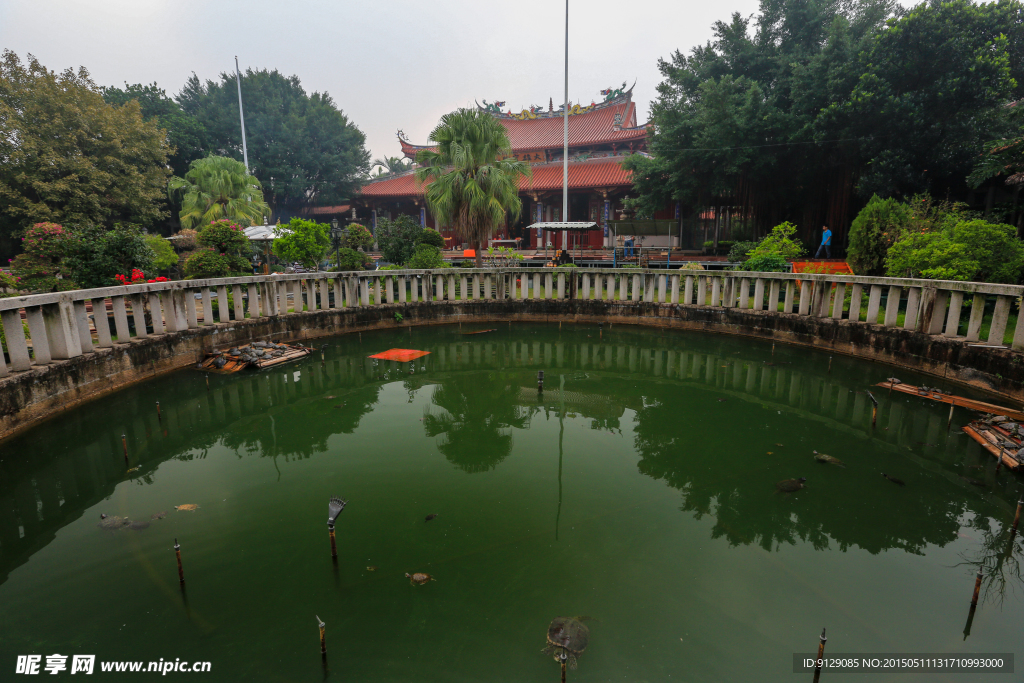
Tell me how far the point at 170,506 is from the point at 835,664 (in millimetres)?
4488

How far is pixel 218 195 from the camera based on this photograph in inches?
872

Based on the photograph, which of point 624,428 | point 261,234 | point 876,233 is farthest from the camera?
point 261,234

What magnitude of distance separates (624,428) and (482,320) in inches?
271

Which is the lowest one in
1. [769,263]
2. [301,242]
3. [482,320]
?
[482,320]

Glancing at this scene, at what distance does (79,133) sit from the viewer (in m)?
19.8

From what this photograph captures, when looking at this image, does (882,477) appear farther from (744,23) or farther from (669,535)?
(744,23)

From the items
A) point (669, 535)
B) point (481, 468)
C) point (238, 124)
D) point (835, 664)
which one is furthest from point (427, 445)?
point (238, 124)

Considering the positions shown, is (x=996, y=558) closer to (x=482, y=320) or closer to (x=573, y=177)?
(x=482, y=320)

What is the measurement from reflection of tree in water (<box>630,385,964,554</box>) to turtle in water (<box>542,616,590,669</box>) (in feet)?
4.54

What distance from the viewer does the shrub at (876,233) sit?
10172 mm

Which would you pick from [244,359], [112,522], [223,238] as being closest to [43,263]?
[223,238]

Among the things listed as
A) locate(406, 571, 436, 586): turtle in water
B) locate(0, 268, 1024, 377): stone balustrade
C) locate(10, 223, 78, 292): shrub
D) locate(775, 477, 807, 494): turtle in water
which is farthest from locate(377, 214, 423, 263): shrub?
locate(406, 571, 436, 586): turtle in water

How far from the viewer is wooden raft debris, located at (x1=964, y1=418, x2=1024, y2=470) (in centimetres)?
454

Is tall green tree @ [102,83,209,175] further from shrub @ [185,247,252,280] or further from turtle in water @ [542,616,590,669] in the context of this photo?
turtle in water @ [542,616,590,669]
